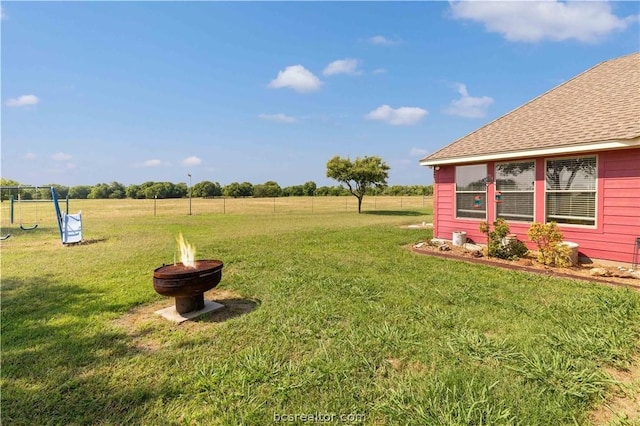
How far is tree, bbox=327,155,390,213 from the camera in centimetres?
2536

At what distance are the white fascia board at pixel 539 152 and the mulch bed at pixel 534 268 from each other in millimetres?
2369

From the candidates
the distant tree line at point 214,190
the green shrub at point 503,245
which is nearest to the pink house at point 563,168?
the green shrub at point 503,245

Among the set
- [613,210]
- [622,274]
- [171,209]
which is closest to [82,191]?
[171,209]

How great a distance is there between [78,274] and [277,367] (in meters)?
5.70

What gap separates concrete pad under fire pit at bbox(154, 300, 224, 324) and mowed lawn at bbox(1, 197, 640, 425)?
0.15 meters

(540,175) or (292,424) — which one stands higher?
(540,175)

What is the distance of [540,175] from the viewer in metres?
6.89

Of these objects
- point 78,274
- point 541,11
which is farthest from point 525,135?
point 78,274

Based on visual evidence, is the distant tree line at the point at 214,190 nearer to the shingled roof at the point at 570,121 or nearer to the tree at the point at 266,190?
the tree at the point at 266,190

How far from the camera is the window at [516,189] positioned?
7102mm

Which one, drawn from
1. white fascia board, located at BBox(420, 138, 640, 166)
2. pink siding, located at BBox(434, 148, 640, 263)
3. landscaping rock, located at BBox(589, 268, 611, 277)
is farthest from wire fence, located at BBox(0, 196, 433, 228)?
landscaping rock, located at BBox(589, 268, 611, 277)

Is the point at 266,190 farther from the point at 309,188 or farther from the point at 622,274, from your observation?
the point at 622,274

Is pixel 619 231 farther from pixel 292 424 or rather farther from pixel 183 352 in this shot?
pixel 183 352

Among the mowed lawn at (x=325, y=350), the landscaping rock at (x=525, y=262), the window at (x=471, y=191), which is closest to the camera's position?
the mowed lawn at (x=325, y=350)
